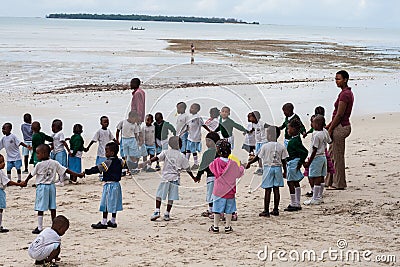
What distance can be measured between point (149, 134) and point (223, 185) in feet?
13.8

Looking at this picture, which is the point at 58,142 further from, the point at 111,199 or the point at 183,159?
the point at 183,159

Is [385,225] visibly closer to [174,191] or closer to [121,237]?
[174,191]

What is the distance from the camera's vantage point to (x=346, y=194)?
31.7ft

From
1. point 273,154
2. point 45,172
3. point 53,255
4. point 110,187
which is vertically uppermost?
point 273,154

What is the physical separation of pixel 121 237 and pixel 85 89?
56.9 feet

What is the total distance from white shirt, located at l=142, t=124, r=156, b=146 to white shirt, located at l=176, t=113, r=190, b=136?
21.4 inches

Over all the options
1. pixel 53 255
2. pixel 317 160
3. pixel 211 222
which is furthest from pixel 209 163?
pixel 53 255

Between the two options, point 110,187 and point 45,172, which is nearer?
point 45,172

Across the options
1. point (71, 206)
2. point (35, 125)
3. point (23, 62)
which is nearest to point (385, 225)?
point (71, 206)

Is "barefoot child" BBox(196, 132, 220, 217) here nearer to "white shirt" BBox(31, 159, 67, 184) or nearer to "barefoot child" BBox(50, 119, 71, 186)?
"white shirt" BBox(31, 159, 67, 184)

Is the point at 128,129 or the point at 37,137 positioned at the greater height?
the point at 128,129

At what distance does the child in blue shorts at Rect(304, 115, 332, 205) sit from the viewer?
29.7 feet

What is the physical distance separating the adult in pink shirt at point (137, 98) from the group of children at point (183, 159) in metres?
0.12

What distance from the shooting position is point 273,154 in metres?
8.45
